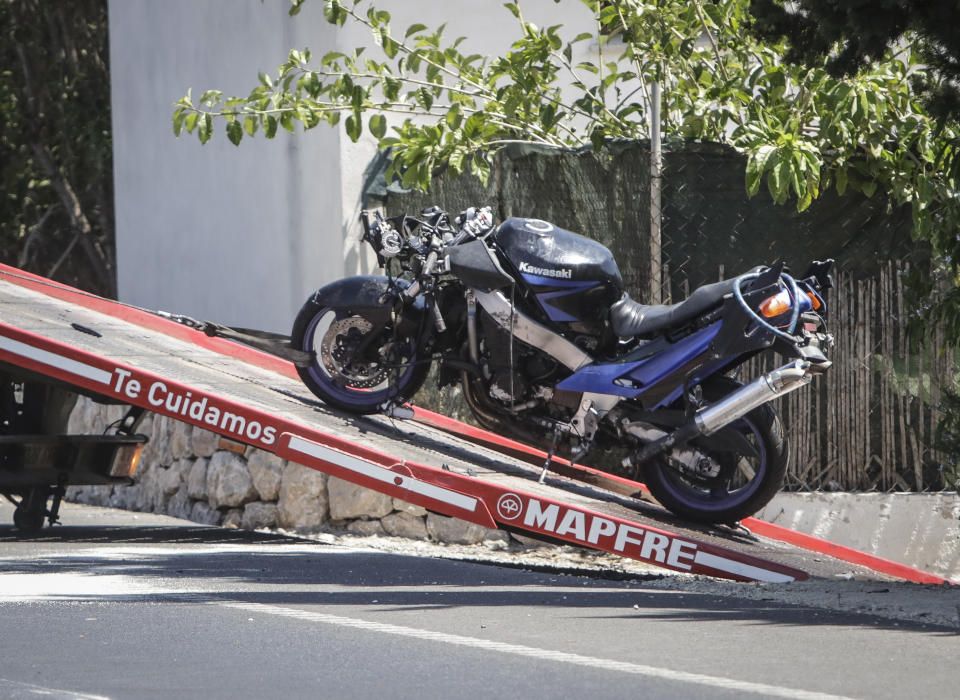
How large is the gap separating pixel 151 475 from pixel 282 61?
12.7 feet

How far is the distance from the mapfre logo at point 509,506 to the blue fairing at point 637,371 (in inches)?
35.7

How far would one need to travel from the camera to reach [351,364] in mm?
9617

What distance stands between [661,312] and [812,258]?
2.06 m

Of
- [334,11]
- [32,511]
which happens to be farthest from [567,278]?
[32,511]

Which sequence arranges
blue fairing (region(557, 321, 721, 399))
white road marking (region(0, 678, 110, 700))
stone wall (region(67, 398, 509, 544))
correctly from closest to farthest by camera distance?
white road marking (region(0, 678, 110, 700)) → blue fairing (region(557, 321, 721, 399)) → stone wall (region(67, 398, 509, 544))

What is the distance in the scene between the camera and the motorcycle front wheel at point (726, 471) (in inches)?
338

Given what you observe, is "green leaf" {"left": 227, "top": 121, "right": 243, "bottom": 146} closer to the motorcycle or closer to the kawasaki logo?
the motorcycle

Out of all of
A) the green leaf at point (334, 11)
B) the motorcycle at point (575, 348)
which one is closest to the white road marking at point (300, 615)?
the motorcycle at point (575, 348)

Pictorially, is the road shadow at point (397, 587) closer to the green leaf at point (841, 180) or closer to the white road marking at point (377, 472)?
the white road marking at point (377, 472)

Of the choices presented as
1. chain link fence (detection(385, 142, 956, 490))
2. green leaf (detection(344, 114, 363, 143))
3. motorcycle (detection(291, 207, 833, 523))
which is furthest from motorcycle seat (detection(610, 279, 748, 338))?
green leaf (detection(344, 114, 363, 143))

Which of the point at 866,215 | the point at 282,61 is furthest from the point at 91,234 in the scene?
the point at 866,215

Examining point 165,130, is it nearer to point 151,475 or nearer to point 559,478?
point 151,475

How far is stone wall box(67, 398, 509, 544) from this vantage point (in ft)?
33.7

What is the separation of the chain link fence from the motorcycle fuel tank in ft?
5.08
